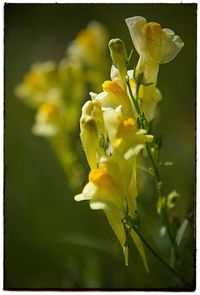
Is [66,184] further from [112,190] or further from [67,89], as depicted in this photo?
[112,190]

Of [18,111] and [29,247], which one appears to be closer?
[29,247]

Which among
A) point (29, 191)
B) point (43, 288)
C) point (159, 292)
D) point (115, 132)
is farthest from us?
point (29, 191)

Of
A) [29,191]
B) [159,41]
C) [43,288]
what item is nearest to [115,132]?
[159,41]

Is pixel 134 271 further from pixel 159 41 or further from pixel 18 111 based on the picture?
pixel 18 111

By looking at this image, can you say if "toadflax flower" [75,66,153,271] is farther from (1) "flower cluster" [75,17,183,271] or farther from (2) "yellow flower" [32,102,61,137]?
(2) "yellow flower" [32,102,61,137]

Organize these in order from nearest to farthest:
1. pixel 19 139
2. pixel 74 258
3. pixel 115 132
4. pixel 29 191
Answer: pixel 115 132
pixel 74 258
pixel 29 191
pixel 19 139

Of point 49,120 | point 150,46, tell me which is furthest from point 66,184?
point 150,46
